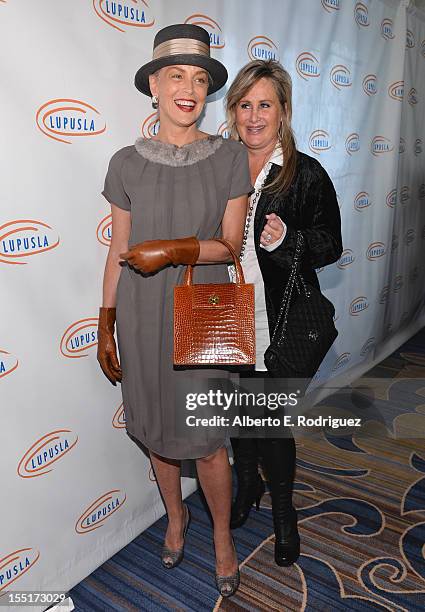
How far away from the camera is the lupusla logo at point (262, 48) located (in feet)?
8.00

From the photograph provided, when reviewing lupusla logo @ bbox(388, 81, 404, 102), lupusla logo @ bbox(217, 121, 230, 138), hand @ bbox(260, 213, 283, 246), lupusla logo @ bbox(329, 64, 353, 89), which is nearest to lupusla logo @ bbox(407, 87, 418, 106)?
lupusla logo @ bbox(388, 81, 404, 102)

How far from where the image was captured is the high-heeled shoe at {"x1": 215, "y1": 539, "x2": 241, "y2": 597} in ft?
6.51

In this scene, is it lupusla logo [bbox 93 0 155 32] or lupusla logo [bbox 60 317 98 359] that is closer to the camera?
lupusla logo [bbox 93 0 155 32]

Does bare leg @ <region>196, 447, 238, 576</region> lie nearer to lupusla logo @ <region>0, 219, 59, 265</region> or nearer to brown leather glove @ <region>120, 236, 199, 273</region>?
brown leather glove @ <region>120, 236, 199, 273</region>

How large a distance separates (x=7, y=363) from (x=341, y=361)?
2.61 m

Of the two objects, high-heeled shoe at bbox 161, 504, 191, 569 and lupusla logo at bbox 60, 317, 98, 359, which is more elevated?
lupusla logo at bbox 60, 317, 98, 359

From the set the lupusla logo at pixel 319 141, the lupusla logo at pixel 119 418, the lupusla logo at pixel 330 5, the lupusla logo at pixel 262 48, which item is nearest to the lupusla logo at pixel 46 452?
the lupusla logo at pixel 119 418

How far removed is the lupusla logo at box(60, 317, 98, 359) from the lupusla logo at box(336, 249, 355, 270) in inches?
78.8

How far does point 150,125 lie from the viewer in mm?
2059

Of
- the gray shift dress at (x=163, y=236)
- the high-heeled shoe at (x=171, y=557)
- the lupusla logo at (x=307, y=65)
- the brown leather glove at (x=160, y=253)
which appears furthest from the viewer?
the lupusla logo at (x=307, y=65)

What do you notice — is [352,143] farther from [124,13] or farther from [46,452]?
[46,452]

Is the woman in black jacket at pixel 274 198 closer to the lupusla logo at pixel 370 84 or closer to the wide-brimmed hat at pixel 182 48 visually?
the wide-brimmed hat at pixel 182 48

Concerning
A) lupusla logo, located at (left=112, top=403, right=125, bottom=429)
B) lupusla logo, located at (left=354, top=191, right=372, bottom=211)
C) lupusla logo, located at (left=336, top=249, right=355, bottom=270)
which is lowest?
lupusla logo, located at (left=112, top=403, right=125, bottom=429)

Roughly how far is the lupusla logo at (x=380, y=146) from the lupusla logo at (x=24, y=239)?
2593mm
